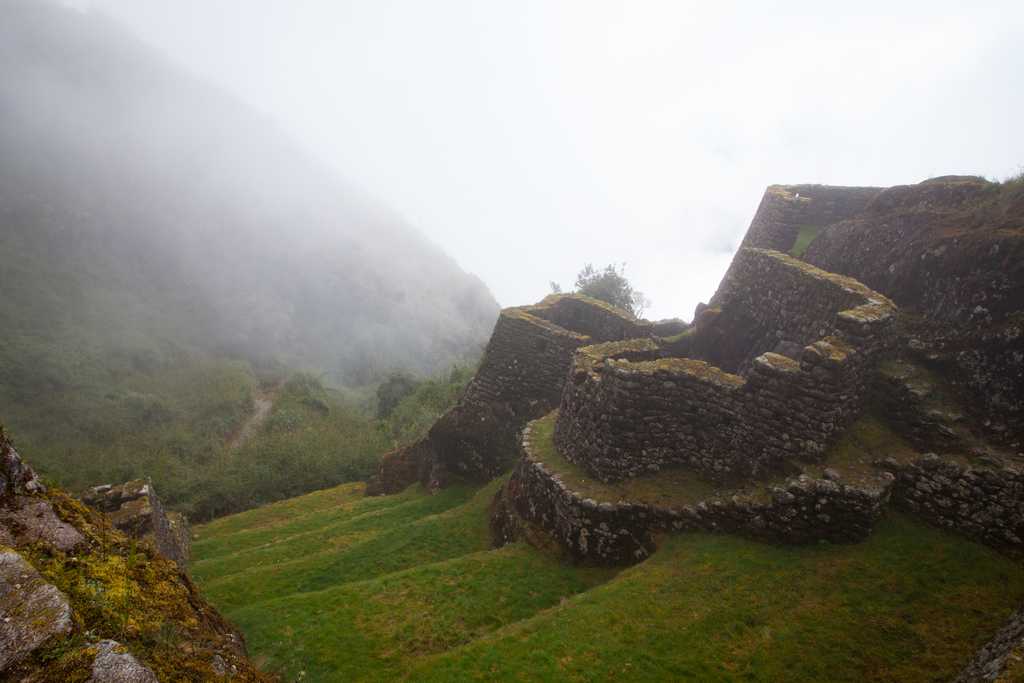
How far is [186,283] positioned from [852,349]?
104 metres

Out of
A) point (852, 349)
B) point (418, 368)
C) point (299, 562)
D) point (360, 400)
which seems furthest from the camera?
point (418, 368)

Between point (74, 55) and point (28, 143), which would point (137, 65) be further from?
point (28, 143)

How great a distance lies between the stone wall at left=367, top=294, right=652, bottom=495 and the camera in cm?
2117

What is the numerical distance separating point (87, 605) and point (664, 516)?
420 inches

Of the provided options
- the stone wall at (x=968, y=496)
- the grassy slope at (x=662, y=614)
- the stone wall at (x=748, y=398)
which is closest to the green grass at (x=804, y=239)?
the stone wall at (x=748, y=398)

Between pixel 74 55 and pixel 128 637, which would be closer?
pixel 128 637

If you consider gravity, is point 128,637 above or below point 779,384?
below

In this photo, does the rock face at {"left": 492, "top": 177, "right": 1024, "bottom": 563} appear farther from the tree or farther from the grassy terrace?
the tree

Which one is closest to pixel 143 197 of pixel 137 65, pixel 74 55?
pixel 74 55

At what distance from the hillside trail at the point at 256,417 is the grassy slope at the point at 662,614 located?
37.0m

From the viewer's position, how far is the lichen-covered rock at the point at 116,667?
5.07 meters

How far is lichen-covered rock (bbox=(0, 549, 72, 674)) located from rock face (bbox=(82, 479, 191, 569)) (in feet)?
32.7

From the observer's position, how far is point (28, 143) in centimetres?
9438

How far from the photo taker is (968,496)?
9.77 meters
